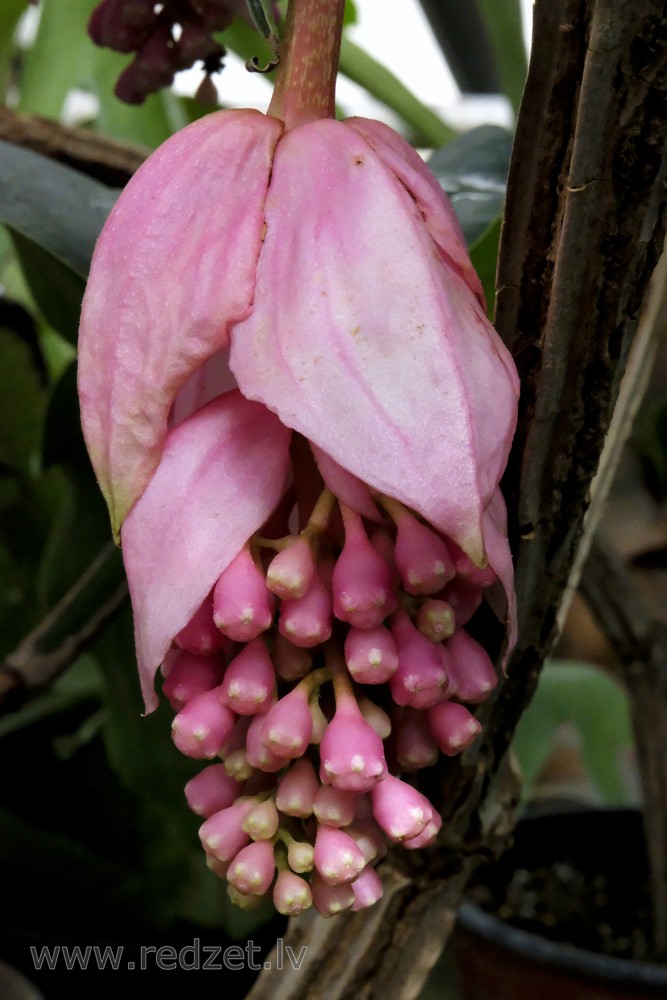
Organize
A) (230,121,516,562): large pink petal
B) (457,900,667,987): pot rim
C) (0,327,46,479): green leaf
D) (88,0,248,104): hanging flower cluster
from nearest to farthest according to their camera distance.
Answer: (230,121,516,562): large pink petal, (88,0,248,104): hanging flower cluster, (457,900,667,987): pot rim, (0,327,46,479): green leaf

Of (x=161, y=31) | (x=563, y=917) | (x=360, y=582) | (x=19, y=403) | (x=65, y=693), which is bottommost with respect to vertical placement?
(x=563, y=917)

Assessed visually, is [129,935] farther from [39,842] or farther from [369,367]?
[369,367]

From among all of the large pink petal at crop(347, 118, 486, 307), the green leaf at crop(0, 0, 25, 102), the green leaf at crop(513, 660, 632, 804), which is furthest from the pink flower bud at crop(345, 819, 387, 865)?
the green leaf at crop(0, 0, 25, 102)

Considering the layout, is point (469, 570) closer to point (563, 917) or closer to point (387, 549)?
point (387, 549)

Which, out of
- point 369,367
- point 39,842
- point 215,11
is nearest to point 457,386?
point 369,367

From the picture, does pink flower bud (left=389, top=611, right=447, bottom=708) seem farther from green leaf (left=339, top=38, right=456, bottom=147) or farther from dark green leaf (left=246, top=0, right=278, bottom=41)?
green leaf (left=339, top=38, right=456, bottom=147)

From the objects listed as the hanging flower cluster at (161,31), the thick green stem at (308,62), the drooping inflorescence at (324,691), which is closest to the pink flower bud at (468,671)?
the drooping inflorescence at (324,691)

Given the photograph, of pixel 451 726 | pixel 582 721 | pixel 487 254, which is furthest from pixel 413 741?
pixel 582 721

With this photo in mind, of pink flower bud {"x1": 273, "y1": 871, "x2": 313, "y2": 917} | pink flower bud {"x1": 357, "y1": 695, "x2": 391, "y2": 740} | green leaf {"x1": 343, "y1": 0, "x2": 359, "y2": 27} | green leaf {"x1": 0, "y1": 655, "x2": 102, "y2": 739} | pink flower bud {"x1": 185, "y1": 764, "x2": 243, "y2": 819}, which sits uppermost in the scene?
green leaf {"x1": 343, "y1": 0, "x2": 359, "y2": 27}
